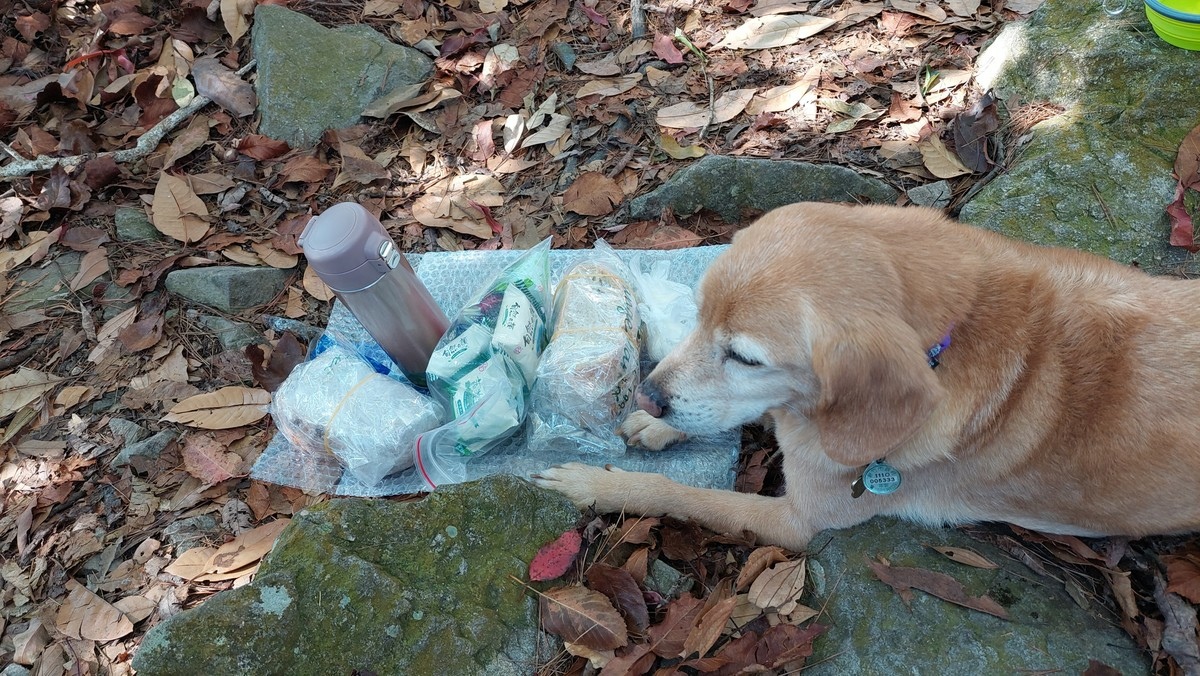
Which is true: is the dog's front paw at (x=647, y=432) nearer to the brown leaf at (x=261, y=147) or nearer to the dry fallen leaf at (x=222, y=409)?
the dry fallen leaf at (x=222, y=409)

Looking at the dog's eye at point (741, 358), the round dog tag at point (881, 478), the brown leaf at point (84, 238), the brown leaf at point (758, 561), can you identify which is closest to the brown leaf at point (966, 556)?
the round dog tag at point (881, 478)

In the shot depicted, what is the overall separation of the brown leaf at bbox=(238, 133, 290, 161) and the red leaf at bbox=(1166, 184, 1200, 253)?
5.46 m

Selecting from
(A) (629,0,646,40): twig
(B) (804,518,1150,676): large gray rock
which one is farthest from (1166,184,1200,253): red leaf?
(A) (629,0,646,40): twig

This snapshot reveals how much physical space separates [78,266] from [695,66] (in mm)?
4359

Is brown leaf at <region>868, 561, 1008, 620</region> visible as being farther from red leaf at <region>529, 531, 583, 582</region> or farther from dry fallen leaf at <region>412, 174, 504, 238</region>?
dry fallen leaf at <region>412, 174, 504, 238</region>

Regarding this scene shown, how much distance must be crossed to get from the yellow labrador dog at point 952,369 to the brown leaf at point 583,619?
0.76 metres

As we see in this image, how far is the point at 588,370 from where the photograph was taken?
10.7 feet

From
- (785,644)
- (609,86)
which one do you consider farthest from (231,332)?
(785,644)

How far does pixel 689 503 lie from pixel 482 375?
1076 millimetres

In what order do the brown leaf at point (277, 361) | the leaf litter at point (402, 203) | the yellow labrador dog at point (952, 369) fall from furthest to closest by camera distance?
the brown leaf at point (277, 361) → the leaf litter at point (402, 203) → the yellow labrador dog at point (952, 369)

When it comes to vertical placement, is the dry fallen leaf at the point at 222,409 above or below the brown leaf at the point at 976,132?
below

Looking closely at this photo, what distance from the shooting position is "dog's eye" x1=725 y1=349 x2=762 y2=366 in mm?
2626

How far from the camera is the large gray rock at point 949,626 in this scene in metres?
2.49

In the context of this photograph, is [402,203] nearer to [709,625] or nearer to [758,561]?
[758,561]
